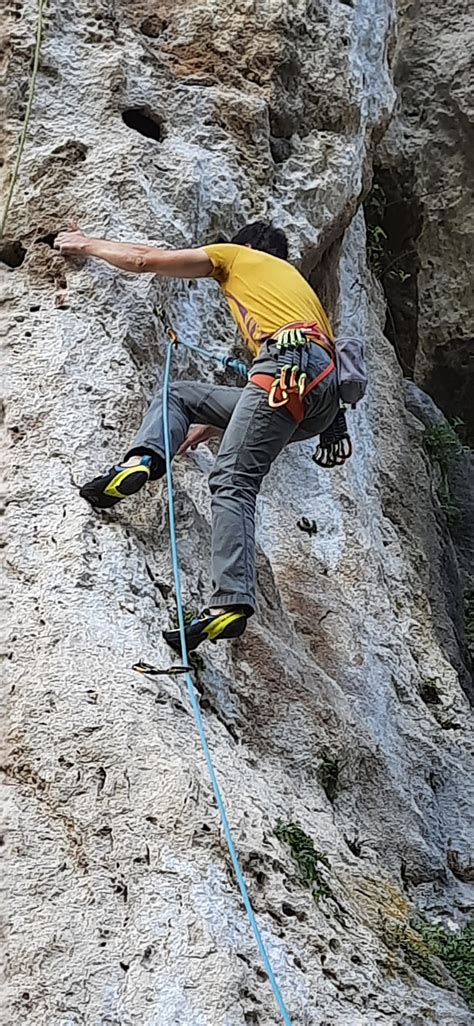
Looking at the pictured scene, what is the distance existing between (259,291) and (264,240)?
55cm

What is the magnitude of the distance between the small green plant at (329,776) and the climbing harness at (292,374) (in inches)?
58.0

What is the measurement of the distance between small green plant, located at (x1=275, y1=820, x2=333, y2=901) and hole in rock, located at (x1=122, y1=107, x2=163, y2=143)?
11.9 feet

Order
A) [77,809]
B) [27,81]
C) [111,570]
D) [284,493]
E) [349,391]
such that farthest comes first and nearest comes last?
[284,493] → [27,81] → [349,391] → [111,570] → [77,809]

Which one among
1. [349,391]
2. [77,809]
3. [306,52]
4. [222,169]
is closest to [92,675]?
[77,809]

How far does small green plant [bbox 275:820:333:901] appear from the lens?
4355mm

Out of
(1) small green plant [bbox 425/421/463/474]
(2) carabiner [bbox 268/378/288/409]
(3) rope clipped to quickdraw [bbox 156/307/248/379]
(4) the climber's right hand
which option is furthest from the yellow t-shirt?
(1) small green plant [bbox 425/421/463/474]

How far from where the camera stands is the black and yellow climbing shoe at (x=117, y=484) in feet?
15.8

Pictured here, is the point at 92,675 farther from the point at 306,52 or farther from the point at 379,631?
the point at 306,52

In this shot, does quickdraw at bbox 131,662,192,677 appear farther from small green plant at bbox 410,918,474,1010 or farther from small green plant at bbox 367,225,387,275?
small green plant at bbox 367,225,387,275

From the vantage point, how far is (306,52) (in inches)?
293

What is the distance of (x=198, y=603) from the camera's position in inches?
A: 202

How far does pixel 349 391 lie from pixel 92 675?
1640 millimetres

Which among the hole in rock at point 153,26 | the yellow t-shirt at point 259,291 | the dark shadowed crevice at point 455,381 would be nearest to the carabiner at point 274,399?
the yellow t-shirt at point 259,291

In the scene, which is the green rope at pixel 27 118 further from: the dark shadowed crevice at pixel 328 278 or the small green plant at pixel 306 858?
the small green plant at pixel 306 858
